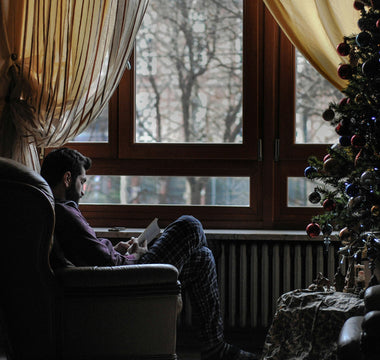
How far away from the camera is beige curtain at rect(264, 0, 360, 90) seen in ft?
10.9

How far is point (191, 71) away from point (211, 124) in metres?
0.32

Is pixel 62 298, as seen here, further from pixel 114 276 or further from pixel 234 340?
pixel 234 340

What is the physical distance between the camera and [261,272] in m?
3.48

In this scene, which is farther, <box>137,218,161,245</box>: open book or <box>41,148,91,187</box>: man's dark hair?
<box>137,218,161,245</box>: open book

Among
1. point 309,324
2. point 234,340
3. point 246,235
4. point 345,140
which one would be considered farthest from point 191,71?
point 309,324

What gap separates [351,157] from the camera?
2742mm

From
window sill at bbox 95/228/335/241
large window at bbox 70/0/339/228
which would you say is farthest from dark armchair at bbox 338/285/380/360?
large window at bbox 70/0/339/228

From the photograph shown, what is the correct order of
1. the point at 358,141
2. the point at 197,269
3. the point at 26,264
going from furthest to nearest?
the point at 197,269, the point at 358,141, the point at 26,264

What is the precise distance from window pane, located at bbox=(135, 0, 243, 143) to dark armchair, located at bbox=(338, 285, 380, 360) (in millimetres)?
1634

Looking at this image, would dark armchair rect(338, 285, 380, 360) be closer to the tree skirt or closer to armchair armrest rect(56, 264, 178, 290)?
the tree skirt

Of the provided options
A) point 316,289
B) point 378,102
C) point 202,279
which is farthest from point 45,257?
point 378,102

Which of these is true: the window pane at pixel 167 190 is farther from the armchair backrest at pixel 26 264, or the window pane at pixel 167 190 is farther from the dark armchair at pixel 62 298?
the armchair backrest at pixel 26 264

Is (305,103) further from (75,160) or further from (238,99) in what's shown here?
(75,160)

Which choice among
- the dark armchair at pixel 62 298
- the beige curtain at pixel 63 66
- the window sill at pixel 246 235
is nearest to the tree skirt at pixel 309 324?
the dark armchair at pixel 62 298
